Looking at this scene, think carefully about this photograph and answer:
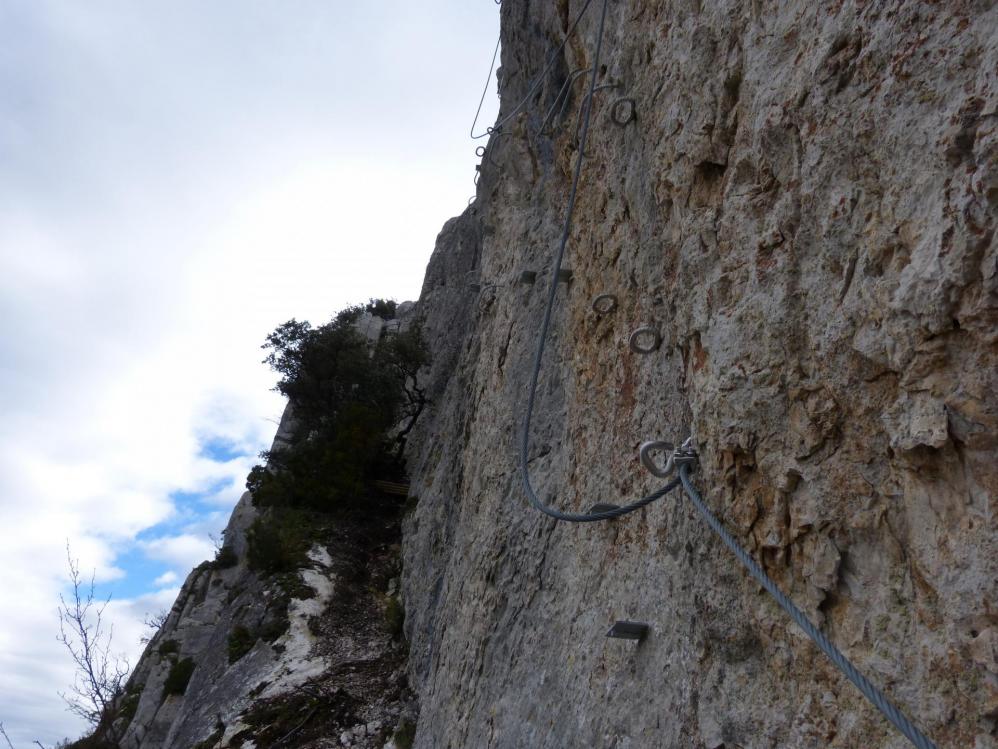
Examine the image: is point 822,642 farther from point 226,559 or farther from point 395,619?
point 226,559

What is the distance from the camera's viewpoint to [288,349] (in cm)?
1891

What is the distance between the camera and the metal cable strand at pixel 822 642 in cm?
207

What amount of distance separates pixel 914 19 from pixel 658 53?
103 inches

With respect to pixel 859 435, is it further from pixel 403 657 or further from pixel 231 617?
pixel 231 617

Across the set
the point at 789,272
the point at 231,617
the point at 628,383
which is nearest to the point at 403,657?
the point at 231,617

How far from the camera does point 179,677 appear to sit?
14461 mm

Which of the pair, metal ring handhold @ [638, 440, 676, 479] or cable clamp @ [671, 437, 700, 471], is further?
A: cable clamp @ [671, 437, 700, 471]

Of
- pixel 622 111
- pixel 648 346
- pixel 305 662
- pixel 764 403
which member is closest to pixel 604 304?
pixel 648 346

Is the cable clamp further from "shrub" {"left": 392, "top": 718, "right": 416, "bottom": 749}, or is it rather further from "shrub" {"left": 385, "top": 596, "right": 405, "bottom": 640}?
"shrub" {"left": 385, "top": 596, "right": 405, "bottom": 640}

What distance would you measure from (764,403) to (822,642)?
3.42 feet

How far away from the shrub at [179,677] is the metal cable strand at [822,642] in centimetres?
1356

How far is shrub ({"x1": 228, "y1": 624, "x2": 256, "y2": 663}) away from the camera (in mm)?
11008

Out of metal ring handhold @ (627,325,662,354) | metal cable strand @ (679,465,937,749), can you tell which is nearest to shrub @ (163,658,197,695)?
metal ring handhold @ (627,325,662,354)

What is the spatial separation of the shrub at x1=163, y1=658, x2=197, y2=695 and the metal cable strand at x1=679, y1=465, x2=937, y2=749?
13560 millimetres
